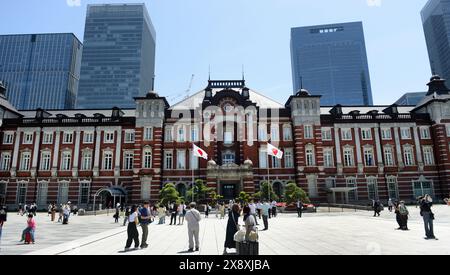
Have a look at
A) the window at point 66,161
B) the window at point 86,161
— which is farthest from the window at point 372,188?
the window at point 66,161

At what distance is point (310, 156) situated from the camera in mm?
41156

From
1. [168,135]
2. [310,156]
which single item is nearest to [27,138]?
[168,135]

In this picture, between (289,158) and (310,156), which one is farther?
(289,158)

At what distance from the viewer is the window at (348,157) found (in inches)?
1661

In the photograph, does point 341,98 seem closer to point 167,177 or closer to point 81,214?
point 167,177

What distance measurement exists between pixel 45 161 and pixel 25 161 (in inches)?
112

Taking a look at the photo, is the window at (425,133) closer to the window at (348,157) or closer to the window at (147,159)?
the window at (348,157)

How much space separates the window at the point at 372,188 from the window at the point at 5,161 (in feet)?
175

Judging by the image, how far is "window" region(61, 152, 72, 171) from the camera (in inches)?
1654

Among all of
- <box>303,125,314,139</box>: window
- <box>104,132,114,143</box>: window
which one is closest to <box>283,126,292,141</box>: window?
<box>303,125,314,139</box>: window

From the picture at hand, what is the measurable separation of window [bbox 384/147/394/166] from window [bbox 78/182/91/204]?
1748 inches

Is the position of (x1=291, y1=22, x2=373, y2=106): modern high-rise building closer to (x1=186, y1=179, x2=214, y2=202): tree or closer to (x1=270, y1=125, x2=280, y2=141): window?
(x1=270, y1=125, x2=280, y2=141): window

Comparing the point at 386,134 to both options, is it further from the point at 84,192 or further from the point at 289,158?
the point at 84,192
